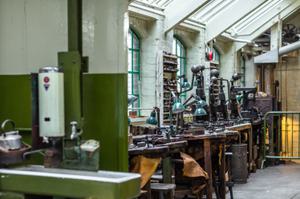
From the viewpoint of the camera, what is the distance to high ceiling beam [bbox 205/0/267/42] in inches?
408

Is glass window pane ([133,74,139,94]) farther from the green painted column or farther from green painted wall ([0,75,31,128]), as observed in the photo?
green painted wall ([0,75,31,128])

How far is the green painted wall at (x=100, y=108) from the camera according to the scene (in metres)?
2.71

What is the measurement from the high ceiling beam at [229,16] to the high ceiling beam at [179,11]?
6.33ft

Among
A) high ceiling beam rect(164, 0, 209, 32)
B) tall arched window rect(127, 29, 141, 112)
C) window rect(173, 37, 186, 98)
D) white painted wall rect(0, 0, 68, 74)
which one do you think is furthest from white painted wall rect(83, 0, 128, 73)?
window rect(173, 37, 186, 98)

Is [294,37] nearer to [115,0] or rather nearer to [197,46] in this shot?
[197,46]

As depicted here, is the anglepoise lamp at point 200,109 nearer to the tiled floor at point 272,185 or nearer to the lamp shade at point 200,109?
the lamp shade at point 200,109

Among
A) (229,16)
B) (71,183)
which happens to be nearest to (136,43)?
(229,16)

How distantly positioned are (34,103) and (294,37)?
12593mm

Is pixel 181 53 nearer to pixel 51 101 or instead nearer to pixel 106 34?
pixel 106 34

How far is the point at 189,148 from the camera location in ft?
17.8

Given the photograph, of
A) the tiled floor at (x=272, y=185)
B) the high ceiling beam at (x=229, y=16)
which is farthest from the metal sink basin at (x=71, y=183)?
the high ceiling beam at (x=229, y=16)

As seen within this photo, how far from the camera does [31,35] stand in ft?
9.23

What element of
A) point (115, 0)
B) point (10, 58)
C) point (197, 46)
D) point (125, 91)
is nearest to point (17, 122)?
point (10, 58)

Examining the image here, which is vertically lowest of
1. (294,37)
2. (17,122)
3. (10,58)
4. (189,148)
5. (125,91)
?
(189,148)
